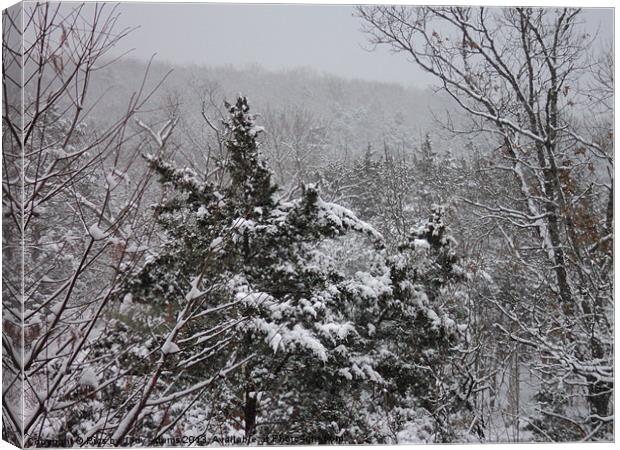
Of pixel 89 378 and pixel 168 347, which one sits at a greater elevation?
pixel 168 347

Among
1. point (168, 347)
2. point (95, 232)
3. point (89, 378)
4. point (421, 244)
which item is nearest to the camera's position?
point (95, 232)

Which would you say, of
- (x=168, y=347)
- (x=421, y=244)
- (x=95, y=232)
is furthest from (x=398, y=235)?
(x=95, y=232)

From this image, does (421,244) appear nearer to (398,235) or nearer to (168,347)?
(398,235)

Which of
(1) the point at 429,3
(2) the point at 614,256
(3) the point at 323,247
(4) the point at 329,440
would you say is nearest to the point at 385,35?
(1) the point at 429,3

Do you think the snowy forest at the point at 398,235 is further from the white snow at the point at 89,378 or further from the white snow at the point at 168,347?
the white snow at the point at 168,347

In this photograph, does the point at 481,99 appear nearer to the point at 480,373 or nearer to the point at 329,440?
the point at 480,373

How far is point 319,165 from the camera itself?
5.09m

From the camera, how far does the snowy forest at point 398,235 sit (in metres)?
4.78

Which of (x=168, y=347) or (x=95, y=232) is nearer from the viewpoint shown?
(x=95, y=232)

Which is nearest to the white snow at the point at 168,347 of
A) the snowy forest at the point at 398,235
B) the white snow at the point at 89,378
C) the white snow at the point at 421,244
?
the white snow at the point at 89,378

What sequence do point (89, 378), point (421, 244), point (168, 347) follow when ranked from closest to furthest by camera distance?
1. point (168, 347)
2. point (89, 378)
3. point (421, 244)

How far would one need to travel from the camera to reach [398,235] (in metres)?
5.16

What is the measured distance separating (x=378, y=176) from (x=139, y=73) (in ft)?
6.72

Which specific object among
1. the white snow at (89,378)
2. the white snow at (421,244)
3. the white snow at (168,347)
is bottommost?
the white snow at (89,378)
